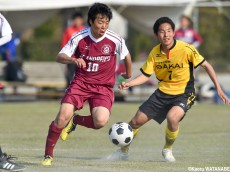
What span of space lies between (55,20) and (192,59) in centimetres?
3499

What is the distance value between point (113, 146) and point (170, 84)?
2.31 m

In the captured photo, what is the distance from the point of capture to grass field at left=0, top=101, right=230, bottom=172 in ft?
29.7

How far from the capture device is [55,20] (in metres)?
44.3

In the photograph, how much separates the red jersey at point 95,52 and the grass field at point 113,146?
3.40 feet

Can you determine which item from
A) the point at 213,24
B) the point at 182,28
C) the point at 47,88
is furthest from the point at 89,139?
the point at 213,24

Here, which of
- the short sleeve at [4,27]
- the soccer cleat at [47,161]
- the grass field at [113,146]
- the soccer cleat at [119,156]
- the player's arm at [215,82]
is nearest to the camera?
the short sleeve at [4,27]

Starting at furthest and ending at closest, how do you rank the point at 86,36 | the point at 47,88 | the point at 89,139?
1. the point at 47,88
2. the point at 89,139
3. the point at 86,36

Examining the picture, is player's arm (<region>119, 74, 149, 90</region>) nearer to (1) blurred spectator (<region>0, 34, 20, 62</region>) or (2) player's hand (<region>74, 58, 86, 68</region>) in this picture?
(2) player's hand (<region>74, 58, 86, 68</region>)

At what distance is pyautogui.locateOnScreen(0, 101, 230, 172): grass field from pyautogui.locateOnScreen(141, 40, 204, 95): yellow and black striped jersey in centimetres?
93

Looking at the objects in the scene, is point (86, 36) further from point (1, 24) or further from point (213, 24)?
point (213, 24)

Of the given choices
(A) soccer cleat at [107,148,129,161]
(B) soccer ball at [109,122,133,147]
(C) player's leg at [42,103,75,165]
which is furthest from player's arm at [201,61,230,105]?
(C) player's leg at [42,103,75,165]

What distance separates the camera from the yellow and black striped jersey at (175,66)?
978cm

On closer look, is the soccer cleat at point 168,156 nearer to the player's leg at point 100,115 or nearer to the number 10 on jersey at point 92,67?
the player's leg at point 100,115

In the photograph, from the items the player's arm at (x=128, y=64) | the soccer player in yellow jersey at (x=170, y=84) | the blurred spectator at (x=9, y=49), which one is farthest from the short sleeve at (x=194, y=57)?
the blurred spectator at (x=9, y=49)
